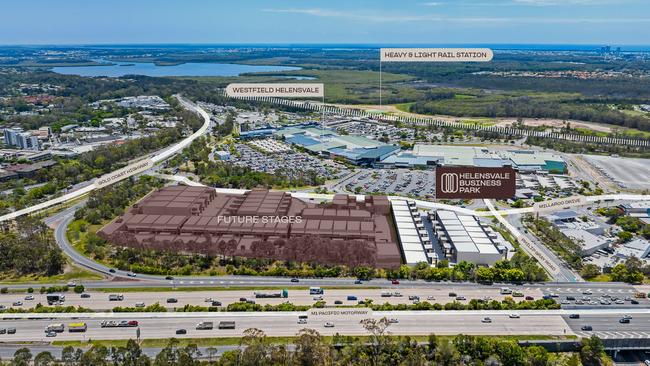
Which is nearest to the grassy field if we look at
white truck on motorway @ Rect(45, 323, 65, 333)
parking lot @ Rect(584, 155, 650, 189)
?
white truck on motorway @ Rect(45, 323, 65, 333)

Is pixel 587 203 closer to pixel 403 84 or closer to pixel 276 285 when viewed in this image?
pixel 276 285

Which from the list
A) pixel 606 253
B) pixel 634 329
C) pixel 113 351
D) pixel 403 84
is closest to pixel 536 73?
pixel 403 84

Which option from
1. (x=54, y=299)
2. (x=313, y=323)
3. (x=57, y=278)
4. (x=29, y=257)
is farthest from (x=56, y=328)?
(x=313, y=323)

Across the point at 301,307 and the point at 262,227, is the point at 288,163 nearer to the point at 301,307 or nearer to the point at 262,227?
the point at 262,227

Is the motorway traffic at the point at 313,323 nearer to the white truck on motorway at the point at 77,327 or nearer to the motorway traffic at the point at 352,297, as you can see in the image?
the white truck on motorway at the point at 77,327

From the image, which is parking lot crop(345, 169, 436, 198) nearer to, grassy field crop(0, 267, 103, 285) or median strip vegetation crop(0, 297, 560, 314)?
median strip vegetation crop(0, 297, 560, 314)

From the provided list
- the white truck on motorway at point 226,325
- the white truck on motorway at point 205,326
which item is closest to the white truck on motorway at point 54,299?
the white truck on motorway at point 205,326
